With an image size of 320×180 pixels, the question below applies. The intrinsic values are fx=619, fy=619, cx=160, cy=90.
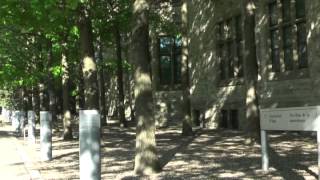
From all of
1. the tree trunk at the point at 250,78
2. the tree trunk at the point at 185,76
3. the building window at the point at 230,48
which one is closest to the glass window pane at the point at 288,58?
the building window at the point at 230,48

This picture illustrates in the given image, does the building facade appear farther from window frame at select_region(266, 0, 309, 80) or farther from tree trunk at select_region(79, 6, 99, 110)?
tree trunk at select_region(79, 6, 99, 110)

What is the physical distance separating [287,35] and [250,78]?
277 inches

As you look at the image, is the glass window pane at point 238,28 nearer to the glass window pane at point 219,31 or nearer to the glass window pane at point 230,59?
the glass window pane at point 230,59

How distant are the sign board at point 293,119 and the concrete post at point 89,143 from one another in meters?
3.19

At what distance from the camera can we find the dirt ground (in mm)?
11828

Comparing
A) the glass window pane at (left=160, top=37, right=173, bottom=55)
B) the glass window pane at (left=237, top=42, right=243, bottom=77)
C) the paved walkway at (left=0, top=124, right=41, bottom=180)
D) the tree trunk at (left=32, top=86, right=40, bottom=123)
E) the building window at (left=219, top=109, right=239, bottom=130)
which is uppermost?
the glass window pane at (left=160, top=37, right=173, bottom=55)

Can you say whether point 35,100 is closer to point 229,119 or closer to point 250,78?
point 229,119

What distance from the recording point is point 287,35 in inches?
958

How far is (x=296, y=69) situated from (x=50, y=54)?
10226 millimetres

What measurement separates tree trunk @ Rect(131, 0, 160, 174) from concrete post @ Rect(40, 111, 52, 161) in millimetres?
4632

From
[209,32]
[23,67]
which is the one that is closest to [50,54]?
[23,67]

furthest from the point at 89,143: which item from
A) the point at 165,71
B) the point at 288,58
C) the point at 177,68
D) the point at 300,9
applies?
the point at 165,71

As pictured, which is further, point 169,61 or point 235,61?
point 169,61

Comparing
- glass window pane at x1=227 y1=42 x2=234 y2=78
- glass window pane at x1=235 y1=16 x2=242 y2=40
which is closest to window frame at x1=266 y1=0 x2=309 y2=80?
glass window pane at x1=235 y1=16 x2=242 y2=40
